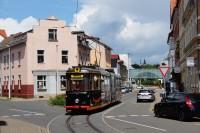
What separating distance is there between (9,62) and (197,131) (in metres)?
54.2

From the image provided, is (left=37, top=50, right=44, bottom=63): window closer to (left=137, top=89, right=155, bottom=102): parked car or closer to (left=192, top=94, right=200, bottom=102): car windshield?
(left=137, top=89, right=155, bottom=102): parked car

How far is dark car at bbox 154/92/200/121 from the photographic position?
23250 mm

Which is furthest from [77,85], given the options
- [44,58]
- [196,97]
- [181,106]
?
[44,58]

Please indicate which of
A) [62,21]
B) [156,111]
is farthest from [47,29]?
[156,111]

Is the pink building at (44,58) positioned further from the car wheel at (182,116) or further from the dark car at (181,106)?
the car wheel at (182,116)

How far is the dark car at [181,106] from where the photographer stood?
23250 mm

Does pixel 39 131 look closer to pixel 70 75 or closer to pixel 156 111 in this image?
pixel 156 111

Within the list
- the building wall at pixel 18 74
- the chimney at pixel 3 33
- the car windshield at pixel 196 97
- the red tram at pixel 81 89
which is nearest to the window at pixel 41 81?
the building wall at pixel 18 74

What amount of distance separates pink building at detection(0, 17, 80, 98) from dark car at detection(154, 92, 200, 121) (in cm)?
3962

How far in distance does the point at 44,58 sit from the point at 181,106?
4363cm

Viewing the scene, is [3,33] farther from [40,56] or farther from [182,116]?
[182,116]

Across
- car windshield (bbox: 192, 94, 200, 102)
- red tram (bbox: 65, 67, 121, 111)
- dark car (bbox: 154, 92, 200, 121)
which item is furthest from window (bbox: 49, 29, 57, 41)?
car windshield (bbox: 192, 94, 200, 102)

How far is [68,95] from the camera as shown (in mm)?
30547

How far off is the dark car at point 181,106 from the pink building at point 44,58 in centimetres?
3962
